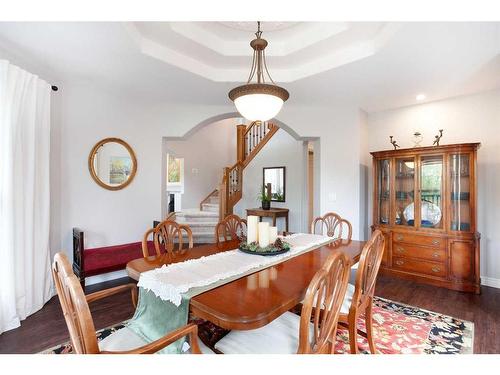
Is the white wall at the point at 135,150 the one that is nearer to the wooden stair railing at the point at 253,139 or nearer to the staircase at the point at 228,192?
the staircase at the point at 228,192

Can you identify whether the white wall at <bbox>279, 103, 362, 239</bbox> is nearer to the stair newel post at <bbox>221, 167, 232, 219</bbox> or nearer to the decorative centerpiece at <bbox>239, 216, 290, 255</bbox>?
the decorative centerpiece at <bbox>239, 216, 290, 255</bbox>

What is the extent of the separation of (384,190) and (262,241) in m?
2.55

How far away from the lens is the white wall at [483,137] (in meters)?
3.17

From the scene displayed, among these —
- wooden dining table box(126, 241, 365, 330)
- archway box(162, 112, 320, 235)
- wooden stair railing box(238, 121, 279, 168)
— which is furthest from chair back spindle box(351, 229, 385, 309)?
wooden stair railing box(238, 121, 279, 168)

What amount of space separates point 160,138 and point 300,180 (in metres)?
3.23

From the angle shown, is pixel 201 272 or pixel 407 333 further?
pixel 407 333

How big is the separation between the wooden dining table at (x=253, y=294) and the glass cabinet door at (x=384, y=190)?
2041mm

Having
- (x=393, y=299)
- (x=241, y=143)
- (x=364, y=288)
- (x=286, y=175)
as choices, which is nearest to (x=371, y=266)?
(x=364, y=288)

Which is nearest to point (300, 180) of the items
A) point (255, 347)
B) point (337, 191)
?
point (337, 191)

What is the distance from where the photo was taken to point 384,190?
366 centimetres

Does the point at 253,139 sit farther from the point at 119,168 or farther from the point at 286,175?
the point at 119,168

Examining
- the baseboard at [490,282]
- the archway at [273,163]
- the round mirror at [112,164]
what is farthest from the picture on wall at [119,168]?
the baseboard at [490,282]

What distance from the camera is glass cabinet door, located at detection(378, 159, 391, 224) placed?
360 centimetres
